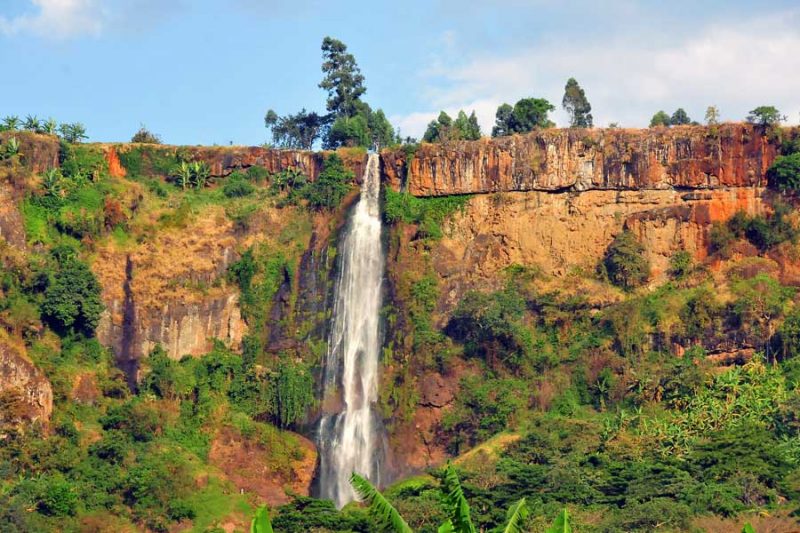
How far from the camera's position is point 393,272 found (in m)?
62.8

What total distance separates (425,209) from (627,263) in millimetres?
7937

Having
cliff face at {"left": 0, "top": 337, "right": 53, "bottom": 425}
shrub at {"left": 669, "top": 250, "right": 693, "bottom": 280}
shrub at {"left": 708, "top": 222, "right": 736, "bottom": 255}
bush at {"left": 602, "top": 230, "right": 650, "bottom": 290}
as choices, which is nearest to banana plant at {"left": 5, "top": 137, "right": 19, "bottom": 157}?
cliff face at {"left": 0, "top": 337, "right": 53, "bottom": 425}

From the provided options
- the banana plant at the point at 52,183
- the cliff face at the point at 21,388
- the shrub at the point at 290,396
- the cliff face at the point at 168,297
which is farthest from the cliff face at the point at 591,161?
the cliff face at the point at 21,388

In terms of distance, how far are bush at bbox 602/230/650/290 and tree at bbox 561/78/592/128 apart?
9.64 m

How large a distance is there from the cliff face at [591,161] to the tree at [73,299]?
12.2 metres

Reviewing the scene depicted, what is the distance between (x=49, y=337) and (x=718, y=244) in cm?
2329

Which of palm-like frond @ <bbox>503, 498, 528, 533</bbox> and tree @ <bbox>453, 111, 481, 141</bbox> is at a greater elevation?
tree @ <bbox>453, 111, 481, 141</bbox>

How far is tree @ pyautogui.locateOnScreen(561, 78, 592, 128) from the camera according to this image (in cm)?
6988

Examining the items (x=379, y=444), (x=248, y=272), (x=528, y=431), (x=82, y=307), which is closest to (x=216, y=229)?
(x=248, y=272)

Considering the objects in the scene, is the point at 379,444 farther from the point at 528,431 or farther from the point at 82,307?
the point at 82,307

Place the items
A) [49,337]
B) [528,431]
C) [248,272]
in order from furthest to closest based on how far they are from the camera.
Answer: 1. [248,272]
2. [49,337]
3. [528,431]

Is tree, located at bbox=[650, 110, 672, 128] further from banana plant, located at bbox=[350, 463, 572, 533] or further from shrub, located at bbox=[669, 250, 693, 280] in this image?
banana plant, located at bbox=[350, 463, 572, 533]

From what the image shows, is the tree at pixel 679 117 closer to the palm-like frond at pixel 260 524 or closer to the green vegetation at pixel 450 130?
the green vegetation at pixel 450 130

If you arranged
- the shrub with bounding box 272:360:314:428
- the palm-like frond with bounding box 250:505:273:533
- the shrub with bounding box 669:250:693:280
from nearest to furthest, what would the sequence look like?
1. the palm-like frond with bounding box 250:505:273:533
2. the shrub with bounding box 272:360:314:428
3. the shrub with bounding box 669:250:693:280
